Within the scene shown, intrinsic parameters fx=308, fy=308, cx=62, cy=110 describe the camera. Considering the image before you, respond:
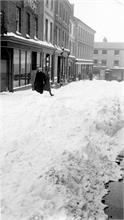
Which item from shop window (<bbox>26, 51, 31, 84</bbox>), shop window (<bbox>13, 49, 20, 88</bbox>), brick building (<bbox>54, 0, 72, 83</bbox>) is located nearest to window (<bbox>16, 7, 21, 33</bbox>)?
shop window (<bbox>13, 49, 20, 88</bbox>)

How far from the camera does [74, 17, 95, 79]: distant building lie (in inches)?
1959

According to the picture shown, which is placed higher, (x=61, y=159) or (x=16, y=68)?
(x=16, y=68)

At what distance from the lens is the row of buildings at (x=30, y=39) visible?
1734 centimetres

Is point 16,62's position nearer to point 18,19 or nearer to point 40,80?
point 18,19

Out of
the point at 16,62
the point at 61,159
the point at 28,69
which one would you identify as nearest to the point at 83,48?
the point at 28,69

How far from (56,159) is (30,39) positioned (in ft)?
52.7

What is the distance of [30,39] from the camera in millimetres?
21469

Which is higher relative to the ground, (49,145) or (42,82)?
(42,82)

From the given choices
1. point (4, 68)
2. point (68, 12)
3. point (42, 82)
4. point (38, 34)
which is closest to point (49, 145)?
point (42, 82)

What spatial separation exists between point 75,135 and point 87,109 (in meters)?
2.29

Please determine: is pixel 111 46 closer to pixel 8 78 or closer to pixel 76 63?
pixel 76 63

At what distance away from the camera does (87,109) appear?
10438mm

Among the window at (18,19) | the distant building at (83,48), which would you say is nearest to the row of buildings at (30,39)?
the window at (18,19)

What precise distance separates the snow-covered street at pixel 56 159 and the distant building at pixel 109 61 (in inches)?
2076
